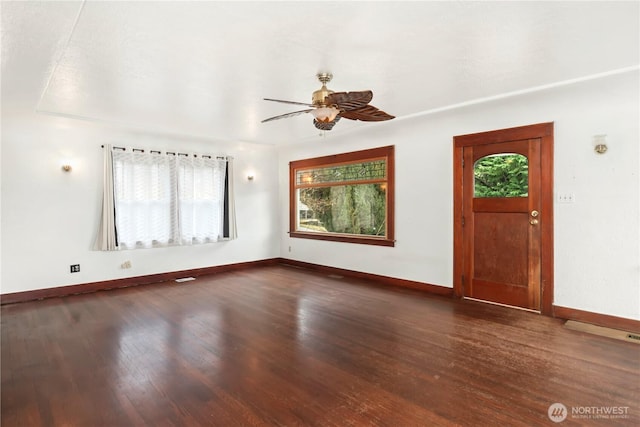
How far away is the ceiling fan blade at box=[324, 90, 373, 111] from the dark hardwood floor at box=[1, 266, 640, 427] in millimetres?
2083

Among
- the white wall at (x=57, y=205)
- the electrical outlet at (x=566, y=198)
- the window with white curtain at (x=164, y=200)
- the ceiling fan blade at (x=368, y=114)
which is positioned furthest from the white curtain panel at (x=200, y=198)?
the electrical outlet at (x=566, y=198)

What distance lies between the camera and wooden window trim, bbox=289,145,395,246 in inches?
205

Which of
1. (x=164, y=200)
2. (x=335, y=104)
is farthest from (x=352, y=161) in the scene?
(x=164, y=200)

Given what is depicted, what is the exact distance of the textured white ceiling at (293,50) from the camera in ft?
6.80

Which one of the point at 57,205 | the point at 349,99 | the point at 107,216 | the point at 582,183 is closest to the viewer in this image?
the point at 349,99

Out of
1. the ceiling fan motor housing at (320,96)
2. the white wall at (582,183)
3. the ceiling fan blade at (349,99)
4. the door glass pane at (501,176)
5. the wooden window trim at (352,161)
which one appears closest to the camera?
the ceiling fan blade at (349,99)

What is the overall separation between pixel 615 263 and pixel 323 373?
3148mm

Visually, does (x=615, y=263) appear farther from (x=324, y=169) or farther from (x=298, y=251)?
(x=298, y=251)

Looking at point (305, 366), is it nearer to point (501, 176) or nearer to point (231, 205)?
point (501, 176)

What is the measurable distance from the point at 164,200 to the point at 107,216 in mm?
855

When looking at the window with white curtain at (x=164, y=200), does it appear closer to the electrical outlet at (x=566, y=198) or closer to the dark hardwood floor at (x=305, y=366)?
the dark hardwood floor at (x=305, y=366)

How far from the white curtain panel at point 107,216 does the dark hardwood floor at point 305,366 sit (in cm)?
Answer: 100

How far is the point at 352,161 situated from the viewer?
5801mm

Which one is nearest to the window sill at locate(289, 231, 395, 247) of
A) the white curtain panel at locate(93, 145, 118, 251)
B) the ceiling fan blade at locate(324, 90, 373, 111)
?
the ceiling fan blade at locate(324, 90, 373, 111)
